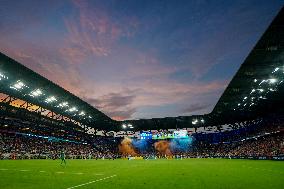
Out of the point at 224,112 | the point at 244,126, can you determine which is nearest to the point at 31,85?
the point at 224,112

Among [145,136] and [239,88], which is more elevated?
[239,88]

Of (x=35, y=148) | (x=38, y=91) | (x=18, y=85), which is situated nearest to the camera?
(x=18, y=85)

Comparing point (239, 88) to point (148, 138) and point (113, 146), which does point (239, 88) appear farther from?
point (113, 146)

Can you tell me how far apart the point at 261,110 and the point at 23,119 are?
47.2 m

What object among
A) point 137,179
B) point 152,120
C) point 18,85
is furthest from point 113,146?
point 137,179

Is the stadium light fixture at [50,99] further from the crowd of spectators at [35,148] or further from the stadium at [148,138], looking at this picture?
the crowd of spectators at [35,148]

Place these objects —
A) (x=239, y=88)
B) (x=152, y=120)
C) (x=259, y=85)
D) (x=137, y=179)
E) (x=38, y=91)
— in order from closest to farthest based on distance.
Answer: (x=137, y=179) < (x=259, y=85) < (x=239, y=88) < (x=38, y=91) < (x=152, y=120)

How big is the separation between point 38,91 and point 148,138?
48159 millimetres

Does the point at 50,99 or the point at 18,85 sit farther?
the point at 50,99

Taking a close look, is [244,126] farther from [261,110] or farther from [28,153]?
[28,153]

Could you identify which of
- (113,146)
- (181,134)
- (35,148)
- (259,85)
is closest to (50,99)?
(35,148)

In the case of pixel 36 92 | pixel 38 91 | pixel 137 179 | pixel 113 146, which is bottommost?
pixel 137 179

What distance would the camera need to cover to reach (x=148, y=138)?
81.2 meters

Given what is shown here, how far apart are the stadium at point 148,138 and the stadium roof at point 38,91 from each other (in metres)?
0.12
